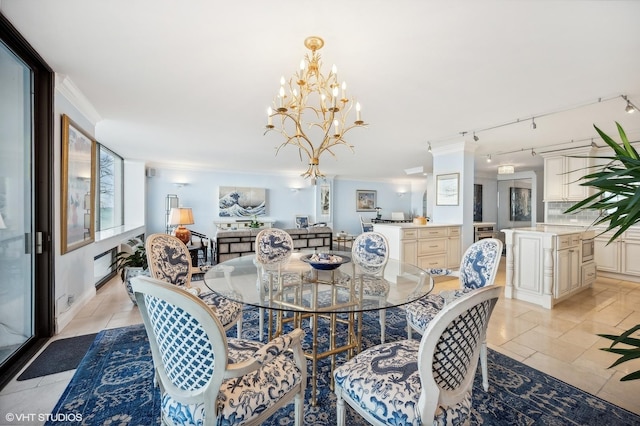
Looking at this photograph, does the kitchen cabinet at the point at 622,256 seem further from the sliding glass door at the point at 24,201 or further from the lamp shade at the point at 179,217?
the sliding glass door at the point at 24,201

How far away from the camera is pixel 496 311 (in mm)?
3176

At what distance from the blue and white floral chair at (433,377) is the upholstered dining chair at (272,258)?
101cm

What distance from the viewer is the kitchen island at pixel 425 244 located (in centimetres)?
431

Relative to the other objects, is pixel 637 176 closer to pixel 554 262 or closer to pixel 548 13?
pixel 548 13

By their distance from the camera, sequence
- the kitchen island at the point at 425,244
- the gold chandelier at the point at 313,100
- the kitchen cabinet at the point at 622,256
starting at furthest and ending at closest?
the kitchen cabinet at the point at 622,256, the kitchen island at the point at 425,244, the gold chandelier at the point at 313,100

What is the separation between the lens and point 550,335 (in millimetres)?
2596

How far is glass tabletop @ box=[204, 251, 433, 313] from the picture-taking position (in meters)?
1.69

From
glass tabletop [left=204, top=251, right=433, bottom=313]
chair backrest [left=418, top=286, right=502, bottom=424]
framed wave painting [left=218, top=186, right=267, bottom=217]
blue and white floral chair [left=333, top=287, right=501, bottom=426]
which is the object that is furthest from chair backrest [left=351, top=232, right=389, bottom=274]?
framed wave painting [left=218, top=186, right=267, bottom=217]

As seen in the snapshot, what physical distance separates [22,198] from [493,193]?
10542 mm


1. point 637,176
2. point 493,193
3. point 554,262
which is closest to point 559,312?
point 554,262

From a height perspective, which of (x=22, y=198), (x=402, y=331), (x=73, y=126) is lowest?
(x=402, y=331)

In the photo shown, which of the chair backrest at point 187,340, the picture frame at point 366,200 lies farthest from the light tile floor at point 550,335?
the picture frame at point 366,200

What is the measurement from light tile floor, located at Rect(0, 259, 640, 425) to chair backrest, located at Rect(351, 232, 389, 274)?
1.17 meters

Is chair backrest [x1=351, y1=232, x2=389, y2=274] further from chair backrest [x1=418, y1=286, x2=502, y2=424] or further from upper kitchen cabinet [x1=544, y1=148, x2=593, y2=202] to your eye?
upper kitchen cabinet [x1=544, y1=148, x2=593, y2=202]
